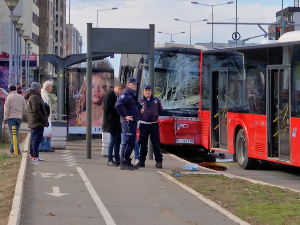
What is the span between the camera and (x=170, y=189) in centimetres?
1091

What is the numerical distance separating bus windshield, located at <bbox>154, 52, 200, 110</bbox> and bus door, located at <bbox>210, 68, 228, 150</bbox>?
1.60 m

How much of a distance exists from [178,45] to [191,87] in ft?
6.11

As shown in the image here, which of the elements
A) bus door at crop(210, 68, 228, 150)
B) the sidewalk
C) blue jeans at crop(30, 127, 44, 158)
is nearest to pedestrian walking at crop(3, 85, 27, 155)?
blue jeans at crop(30, 127, 44, 158)

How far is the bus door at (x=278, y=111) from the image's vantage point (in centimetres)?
1372

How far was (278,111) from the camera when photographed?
14.1 meters

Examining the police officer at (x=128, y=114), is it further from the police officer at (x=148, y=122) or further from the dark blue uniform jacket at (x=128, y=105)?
the police officer at (x=148, y=122)

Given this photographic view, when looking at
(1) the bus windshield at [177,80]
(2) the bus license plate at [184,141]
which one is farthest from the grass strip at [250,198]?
(1) the bus windshield at [177,80]

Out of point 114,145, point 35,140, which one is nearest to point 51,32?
point 35,140

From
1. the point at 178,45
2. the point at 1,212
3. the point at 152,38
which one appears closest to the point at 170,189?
the point at 1,212

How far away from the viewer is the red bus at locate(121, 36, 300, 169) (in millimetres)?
13766

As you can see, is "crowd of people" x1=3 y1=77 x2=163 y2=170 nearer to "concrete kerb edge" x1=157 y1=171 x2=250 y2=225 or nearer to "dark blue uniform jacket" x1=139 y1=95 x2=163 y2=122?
"dark blue uniform jacket" x1=139 y1=95 x2=163 y2=122

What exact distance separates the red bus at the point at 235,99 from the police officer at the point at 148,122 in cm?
259

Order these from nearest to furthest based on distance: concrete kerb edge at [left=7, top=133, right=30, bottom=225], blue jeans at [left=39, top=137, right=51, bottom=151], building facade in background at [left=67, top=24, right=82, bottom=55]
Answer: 1. concrete kerb edge at [left=7, top=133, right=30, bottom=225]
2. blue jeans at [left=39, top=137, right=51, bottom=151]
3. building facade in background at [left=67, top=24, right=82, bottom=55]

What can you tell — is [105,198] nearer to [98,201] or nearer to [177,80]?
[98,201]
